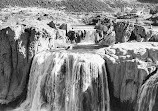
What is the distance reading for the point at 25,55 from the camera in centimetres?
2084

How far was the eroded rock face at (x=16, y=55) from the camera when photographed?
20812mm

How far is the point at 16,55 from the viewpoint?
21.1 metres

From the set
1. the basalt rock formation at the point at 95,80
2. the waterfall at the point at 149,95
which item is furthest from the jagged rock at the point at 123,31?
the waterfall at the point at 149,95

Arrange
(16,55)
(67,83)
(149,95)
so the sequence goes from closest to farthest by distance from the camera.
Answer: (149,95) < (67,83) < (16,55)

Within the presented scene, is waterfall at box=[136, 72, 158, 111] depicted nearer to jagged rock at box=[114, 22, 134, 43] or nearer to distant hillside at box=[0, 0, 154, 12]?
jagged rock at box=[114, 22, 134, 43]

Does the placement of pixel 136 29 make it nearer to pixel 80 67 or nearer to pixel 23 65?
pixel 80 67

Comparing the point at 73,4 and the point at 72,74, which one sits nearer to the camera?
the point at 72,74

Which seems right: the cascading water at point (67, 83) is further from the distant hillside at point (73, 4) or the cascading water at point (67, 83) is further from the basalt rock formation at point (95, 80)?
the distant hillside at point (73, 4)

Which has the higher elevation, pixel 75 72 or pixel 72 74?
pixel 75 72

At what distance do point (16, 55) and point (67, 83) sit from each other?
4682mm

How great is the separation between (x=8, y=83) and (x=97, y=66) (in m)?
7.42

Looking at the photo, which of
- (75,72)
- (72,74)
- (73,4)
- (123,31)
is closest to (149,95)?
(75,72)

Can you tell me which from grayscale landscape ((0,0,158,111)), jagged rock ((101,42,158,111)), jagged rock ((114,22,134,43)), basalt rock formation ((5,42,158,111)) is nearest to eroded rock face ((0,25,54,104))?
grayscale landscape ((0,0,158,111))

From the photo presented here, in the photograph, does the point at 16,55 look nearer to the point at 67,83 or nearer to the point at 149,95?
the point at 67,83
